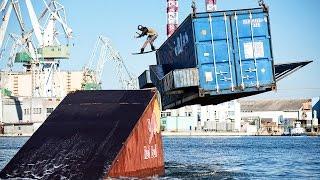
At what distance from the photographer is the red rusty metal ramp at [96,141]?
20500 millimetres

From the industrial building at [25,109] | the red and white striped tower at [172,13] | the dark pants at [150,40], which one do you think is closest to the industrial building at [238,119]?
the industrial building at [25,109]

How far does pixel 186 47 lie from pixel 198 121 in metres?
140

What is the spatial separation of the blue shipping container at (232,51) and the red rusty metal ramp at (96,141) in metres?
3.19

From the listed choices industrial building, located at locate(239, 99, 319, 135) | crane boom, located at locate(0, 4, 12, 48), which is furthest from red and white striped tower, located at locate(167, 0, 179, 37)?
industrial building, located at locate(239, 99, 319, 135)

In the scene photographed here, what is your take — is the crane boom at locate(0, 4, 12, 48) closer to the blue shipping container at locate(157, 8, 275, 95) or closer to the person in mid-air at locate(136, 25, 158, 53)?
the person in mid-air at locate(136, 25, 158, 53)

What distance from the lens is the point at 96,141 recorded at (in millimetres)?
21594

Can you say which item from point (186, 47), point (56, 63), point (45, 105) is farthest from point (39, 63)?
point (186, 47)

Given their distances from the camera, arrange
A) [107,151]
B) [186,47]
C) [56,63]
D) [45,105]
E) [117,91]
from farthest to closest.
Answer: [56,63], [45,105], [186,47], [117,91], [107,151]

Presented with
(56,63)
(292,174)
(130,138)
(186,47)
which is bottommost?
(292,174)

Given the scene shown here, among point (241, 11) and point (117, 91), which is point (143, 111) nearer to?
point (117, 91)

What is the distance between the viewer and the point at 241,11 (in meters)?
26.8

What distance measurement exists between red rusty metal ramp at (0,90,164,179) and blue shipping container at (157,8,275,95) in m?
3.19

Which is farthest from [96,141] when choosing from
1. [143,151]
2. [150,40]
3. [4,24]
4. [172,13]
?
[4,24]

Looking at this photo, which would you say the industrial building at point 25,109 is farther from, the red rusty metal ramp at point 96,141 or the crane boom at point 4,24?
the red rusty metal ramp at point 96,141
